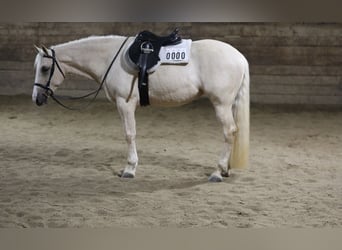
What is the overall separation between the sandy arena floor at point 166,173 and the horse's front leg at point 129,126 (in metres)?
0.10

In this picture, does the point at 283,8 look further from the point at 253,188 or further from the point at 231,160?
the point at 231,160

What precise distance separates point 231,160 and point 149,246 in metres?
2.82

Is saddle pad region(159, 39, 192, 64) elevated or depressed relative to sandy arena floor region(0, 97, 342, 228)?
elevated

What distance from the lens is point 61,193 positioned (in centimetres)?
332

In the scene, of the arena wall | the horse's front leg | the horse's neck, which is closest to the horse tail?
the horse's front leg

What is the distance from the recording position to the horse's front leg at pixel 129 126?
12.0 feet

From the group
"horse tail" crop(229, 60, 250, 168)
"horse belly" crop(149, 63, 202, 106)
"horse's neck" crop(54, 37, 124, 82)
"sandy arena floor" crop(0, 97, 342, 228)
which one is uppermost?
"horse's neck" crop(54, 37, 124, 82)

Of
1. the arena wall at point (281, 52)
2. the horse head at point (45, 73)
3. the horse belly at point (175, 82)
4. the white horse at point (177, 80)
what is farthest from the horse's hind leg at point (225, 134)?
the arena wall at point (281, 52)

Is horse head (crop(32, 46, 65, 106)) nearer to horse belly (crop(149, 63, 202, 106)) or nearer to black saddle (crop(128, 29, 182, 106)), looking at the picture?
black saddle (crop(128, 29, 182, 106))

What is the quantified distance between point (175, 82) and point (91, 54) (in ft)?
2.36

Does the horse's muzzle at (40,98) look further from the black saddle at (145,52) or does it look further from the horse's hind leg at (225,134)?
the horse's hind leg at (225,134)

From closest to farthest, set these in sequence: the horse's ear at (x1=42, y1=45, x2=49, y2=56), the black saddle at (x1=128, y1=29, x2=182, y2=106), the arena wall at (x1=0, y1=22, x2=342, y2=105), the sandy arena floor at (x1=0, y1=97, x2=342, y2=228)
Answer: the sandy arena floor at (x1=0, y1=97, x2=342, y2=228)
the black saddle at (x1=128, y1=29, x2=182, y2=106)
the horse's ear at (x1=42, y1=45, x2=49, y2=56)
the arena wall at (x1=0, y1=22, x2=342, y2=105)

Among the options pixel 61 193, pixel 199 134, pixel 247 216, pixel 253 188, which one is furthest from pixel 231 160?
pixel 199 134

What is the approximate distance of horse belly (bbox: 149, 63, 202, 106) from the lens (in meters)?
3.57
